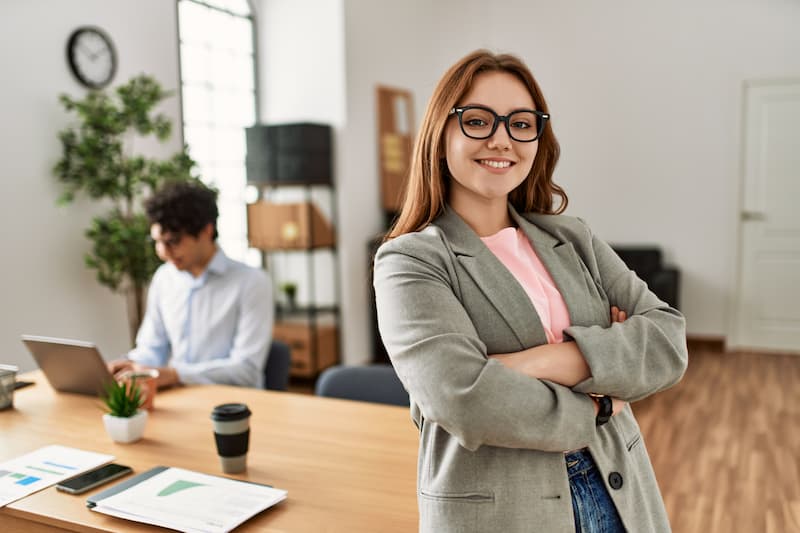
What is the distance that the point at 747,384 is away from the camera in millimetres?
5461

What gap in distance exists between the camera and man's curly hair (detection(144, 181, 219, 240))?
275 cm

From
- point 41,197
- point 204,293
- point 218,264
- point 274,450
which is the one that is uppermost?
point 41,197

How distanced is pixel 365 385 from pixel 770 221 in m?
5.26

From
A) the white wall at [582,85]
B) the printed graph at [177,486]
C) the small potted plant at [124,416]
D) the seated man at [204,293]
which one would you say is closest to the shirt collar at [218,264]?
the seated man at [204,293]

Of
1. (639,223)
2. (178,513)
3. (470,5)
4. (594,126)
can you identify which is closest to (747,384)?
(639,223)

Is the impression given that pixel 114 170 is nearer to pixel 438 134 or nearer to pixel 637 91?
pixel 438 134

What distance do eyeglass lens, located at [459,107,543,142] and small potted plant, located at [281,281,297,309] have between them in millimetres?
4489

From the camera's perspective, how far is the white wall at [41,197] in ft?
12.8

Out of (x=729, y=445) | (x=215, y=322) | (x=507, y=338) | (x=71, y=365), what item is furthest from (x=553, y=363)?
(x=729, y=445)

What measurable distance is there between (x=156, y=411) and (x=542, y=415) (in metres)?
1.41

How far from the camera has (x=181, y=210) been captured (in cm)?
275

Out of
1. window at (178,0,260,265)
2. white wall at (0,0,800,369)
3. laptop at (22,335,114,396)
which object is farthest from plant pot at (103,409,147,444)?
window at (178,0,260,265)

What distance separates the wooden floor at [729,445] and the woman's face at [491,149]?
2343mm

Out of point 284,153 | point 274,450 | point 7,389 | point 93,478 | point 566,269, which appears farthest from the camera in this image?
point 284,153
